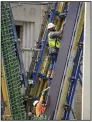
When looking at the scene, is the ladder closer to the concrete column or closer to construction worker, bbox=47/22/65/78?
construction worker, bbox=47/22/65/78

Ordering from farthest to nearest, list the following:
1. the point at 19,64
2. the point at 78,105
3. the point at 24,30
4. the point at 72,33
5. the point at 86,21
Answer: the point at 24,30
the point at 78,105
the point at 19,64
the point at 72,33
the point at 86,21

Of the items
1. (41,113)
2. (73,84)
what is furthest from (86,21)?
(41,113)

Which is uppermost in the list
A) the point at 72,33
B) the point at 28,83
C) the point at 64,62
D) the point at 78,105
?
the point at 72,33

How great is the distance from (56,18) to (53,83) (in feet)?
4.44

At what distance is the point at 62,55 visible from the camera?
548cm

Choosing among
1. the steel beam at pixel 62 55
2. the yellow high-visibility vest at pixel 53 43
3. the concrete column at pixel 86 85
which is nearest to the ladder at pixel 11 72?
the steel beam at pixel 62 55

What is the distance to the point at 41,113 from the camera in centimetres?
554

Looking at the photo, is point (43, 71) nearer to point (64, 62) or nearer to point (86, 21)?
point (64, 62)

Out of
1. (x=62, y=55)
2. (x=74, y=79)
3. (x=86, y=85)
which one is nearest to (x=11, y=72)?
(x=62, y=55)

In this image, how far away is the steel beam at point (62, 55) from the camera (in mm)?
5414

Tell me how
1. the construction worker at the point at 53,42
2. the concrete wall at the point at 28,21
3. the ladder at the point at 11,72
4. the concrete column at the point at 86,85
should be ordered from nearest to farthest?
the concrete column at the point at 86,85 → the ladder at the point at 11,72 → the construction worker at the point at 53,42 → the concrete wall at the point at 28,21

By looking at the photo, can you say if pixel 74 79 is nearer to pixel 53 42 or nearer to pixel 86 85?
pixel 53 42

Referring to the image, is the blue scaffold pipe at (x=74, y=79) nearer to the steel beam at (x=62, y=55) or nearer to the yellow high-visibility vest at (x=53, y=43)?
the steel beam at (x=62, y=55)

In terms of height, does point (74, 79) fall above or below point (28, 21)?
below
